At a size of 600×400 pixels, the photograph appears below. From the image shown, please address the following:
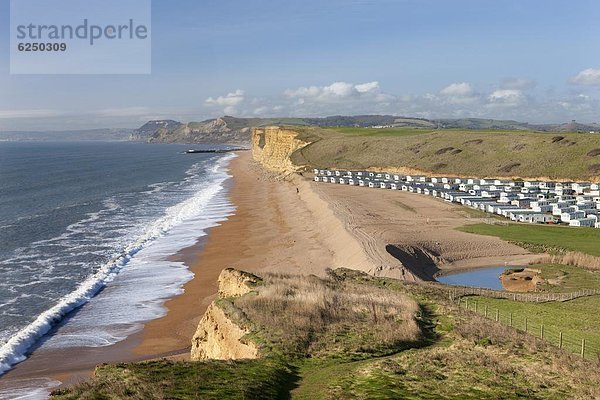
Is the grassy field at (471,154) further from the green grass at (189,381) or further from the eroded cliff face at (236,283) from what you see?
the green grass at (189,381)

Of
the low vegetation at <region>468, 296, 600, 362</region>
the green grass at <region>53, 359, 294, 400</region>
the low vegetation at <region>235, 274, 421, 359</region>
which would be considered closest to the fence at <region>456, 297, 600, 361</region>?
the low vegetation at <region>468, 296, 600, 362</region>

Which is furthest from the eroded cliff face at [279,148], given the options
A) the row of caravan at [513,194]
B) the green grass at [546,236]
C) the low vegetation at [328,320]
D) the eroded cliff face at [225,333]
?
the low vegetation at [328,320]

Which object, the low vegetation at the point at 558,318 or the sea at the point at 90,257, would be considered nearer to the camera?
the low vegetation at the point at 558,318

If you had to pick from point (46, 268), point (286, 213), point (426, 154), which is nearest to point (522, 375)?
point (46, 268)

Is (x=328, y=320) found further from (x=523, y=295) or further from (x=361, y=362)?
(x=523, y=295)

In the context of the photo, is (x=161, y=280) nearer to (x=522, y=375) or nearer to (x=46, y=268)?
(x=46, y=268)
